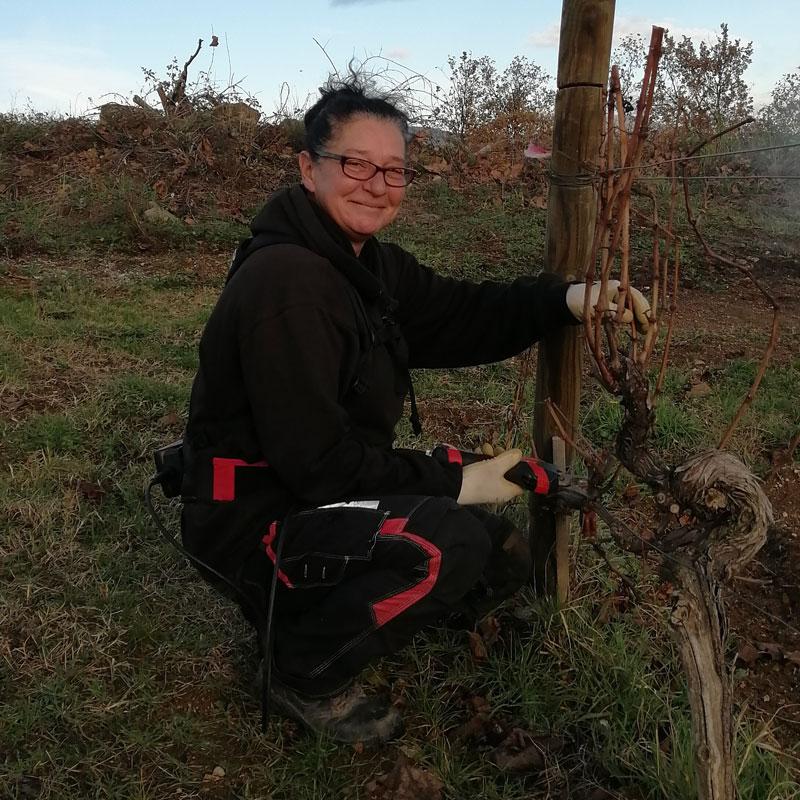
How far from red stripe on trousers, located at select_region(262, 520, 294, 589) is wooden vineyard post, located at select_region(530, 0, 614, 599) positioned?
875 millimetres

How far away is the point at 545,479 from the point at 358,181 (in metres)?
1.01

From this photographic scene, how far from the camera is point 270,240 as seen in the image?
2.11 metres

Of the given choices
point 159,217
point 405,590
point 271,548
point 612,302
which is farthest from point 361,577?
point 159,217

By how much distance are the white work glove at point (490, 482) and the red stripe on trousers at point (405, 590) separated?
225 millimetres

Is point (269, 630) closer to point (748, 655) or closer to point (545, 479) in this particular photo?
point (545, 479)

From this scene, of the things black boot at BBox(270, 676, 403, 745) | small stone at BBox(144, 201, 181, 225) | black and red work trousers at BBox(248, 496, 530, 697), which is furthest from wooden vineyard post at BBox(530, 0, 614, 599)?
small stone at BBox(144, 201, 181, 225)

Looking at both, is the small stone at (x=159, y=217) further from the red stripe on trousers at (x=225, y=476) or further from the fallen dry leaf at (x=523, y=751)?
the fallen dry leaf at (x=523, y=751)

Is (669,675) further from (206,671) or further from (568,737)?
(206,671)

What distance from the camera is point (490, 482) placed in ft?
7.38

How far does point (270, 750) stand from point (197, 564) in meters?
0.57

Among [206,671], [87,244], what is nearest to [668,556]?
[206,671]

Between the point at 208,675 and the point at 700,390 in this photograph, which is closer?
the point at 208,675

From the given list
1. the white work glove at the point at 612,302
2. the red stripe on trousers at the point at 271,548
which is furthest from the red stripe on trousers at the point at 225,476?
the white work glove at the point at 612,302

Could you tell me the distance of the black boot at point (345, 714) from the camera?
87.3 inches
